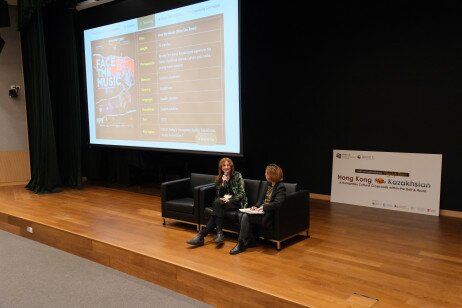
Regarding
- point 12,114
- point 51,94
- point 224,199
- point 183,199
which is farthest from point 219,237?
point 12,114

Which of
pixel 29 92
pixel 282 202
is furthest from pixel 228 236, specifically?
pixel 29 92

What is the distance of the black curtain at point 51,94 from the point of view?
717 centimetres

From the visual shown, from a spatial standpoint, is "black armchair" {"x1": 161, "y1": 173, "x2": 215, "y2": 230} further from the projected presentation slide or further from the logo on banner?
the logo on banner

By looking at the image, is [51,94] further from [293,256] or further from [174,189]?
[293,256]

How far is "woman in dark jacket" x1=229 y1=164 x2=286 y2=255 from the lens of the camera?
386cm

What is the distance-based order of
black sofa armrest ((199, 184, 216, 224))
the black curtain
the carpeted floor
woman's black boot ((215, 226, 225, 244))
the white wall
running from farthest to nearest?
the white wall
the black curtain
black sofa armrest ((199, 184, 216, 224))
woman's black boot ((215, 226, 225, 244))
the carpeted floor

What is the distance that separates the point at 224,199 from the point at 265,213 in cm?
45

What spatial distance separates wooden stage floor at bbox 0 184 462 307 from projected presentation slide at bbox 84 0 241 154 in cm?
122

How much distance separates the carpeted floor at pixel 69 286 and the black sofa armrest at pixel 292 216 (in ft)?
3.21

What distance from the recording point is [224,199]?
4121 millimetres

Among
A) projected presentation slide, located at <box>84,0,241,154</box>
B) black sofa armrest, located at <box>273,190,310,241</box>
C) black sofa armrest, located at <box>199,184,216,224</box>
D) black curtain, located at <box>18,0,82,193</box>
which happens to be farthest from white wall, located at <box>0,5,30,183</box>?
black sofa armrest, located at <box>273,190,310,241</box>

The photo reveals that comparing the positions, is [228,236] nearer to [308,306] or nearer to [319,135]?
[308,306]

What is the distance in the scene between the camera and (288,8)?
5.96 meters

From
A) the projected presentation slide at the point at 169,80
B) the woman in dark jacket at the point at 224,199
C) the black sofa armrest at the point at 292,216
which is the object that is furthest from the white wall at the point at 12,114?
the black sofa armrest at the point at 292,216
